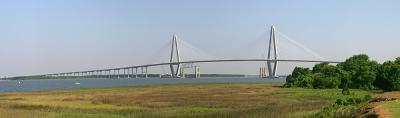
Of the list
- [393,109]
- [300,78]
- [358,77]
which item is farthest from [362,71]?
[393,109]

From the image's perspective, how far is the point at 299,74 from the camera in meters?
108

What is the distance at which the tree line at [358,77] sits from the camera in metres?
82.9

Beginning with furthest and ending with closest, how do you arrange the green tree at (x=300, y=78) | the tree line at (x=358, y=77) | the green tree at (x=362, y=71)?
the green tree at (x=300, y=78)
the green tree at (x=362, y=71)
the tree line at (x=358, y=77)

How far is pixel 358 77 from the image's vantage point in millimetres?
90562

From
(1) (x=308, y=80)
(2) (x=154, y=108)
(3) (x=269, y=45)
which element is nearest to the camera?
(2) (x=154, y=108)

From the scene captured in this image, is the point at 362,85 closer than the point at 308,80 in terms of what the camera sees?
Yes

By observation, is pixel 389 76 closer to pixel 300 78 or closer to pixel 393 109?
pixel 300 78

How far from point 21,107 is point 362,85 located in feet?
169

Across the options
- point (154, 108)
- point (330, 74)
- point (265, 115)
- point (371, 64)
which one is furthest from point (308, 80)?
point (265, 115)

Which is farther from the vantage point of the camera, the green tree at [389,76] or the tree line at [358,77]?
the tree line at [358,77]

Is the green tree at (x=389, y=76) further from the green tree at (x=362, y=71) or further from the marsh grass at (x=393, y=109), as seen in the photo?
the marsh grass at (x=393, y=109)

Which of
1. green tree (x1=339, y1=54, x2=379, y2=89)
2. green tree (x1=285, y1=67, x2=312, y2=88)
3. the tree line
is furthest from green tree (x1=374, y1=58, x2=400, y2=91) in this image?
green tree (x1=285, y1=67, x2=312, y2=88)

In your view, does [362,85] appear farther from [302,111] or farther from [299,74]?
[302,111]

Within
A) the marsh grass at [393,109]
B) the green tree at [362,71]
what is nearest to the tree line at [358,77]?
the green tree at [362,71]
